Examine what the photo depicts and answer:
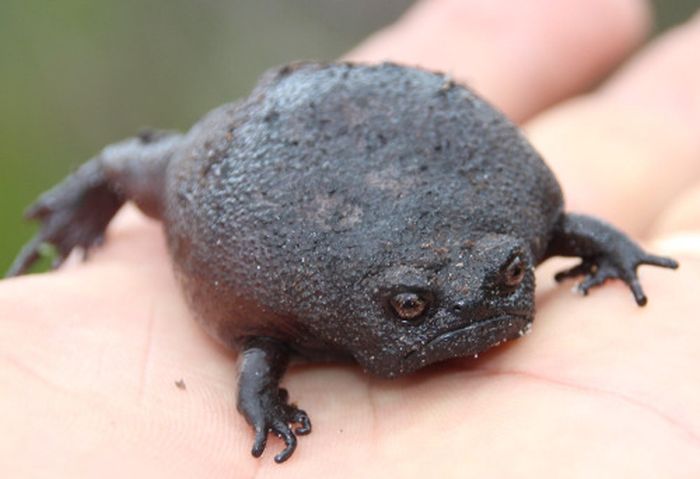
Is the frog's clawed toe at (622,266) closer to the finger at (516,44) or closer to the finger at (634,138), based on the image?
the finger at (634,138)

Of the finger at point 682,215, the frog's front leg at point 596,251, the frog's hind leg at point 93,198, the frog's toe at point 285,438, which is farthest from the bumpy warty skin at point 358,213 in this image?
the finger at point 682,215

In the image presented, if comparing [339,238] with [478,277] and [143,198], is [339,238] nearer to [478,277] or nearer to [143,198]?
[478,277]

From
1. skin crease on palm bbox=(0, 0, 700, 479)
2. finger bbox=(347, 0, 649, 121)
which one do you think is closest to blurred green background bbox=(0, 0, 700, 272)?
finger bbox=(347, 0, 649, 121)

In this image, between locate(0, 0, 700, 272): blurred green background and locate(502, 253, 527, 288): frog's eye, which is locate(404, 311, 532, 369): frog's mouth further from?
locate(0, 0, 700, 272): blurred green background

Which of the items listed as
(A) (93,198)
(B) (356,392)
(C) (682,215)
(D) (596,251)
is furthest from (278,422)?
(C) (682,215)

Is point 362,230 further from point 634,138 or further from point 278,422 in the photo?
point 634,138

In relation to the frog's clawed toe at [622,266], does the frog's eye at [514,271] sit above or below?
above
